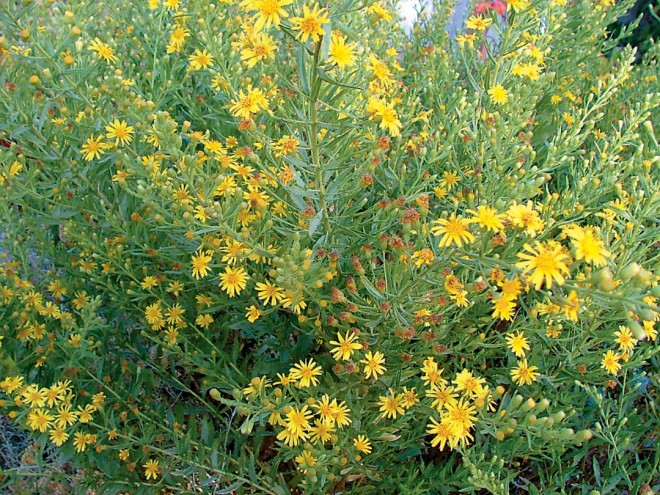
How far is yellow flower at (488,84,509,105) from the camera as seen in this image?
2365mm

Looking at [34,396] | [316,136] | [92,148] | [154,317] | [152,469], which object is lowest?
[152,469]

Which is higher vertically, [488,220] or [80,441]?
[488,220]

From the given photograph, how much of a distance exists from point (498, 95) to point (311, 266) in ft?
3.45

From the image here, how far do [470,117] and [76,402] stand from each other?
1968 millimetres

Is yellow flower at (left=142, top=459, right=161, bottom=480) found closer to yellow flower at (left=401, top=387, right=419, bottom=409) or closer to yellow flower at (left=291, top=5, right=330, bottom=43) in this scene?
yellow flower at (left=401, top=387, right=419, bottom=409)

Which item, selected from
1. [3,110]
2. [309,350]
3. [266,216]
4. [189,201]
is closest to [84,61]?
[3,110]

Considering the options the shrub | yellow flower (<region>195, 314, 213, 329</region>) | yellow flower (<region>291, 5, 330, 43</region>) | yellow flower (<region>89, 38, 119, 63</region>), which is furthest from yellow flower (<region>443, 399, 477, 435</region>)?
yellow flower (<region>89, 38, 119, 63</region>)

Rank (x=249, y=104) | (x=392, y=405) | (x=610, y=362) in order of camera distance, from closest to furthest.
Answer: (x=249, y=104) → (x=392, y=405) → (x=610, y=362)

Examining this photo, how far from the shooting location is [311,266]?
1.97 meters

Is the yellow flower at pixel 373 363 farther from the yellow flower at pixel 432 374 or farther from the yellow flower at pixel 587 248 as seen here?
the yellow flower at pixel 587 248

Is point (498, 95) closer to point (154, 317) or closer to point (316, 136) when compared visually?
point (316, 136)

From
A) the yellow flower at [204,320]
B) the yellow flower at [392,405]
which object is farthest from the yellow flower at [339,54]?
the yellow flower at [204,320]

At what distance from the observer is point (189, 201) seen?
2086mm

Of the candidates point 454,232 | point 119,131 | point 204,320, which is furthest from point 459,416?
point 119,131
